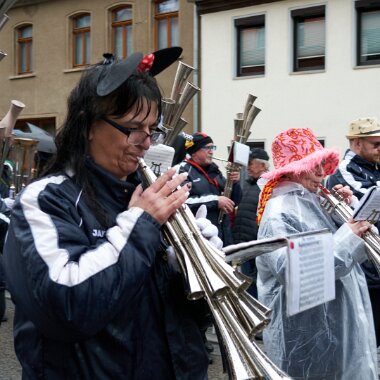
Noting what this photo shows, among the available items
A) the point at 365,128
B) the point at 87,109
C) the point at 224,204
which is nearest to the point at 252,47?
the point at 224,204

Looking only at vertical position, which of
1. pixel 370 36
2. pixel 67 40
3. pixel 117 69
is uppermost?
pixel 67 40

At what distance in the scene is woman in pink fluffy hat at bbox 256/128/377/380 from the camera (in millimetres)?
3039

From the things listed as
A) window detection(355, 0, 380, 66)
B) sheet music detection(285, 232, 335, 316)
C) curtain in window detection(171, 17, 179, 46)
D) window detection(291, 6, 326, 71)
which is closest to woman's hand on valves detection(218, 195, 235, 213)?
sheet music detection(285, 232, 335, 316)

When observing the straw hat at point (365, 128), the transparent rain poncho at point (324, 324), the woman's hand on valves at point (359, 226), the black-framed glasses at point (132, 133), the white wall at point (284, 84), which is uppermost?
the white wall at point (284, 84)

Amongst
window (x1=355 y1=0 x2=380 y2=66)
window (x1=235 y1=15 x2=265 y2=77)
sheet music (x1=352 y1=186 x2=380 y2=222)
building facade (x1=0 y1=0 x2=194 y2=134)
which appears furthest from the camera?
building facade (x1=0 y1=0 x2=194 y2=134)

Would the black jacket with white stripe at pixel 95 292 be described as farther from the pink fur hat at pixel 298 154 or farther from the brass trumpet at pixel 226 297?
the pink fur hat at pixel 298 154

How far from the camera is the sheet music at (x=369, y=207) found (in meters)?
3.14

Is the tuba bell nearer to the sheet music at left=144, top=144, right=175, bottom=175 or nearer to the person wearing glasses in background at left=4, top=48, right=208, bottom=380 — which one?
the person wearing glasses in background at left=4, top=48, right=208, bottom=380

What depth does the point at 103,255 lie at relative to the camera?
174 centimetres

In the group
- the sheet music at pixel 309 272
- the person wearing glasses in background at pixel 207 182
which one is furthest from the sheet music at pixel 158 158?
the person wearing glasses in background at pixel 207 182

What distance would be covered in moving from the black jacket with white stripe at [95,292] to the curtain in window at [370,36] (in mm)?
13136

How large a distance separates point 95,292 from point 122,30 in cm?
1702

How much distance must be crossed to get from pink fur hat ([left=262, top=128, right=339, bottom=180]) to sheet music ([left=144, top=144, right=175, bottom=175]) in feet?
3.66

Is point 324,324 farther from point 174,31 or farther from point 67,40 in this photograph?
point 67,40
